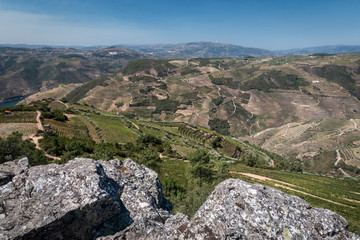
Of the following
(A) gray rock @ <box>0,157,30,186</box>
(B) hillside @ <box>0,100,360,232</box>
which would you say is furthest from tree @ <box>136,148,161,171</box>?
(A) gray rock @ <box>0,157,30,186</box>

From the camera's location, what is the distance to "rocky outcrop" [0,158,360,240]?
804cm

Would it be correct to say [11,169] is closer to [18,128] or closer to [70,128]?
[18,128]

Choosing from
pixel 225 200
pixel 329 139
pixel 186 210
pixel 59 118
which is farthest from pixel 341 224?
pixel 329 139

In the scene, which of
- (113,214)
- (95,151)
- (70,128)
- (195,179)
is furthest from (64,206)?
(70,128)

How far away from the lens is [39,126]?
228 feet

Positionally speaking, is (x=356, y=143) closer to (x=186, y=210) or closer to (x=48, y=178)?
(x=186, y=210)

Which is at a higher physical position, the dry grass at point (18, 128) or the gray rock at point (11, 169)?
the gray rock at point (11, 169)

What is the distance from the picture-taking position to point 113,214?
9906 mm

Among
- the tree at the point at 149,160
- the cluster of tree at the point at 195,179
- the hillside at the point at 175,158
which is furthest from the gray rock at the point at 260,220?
the tree at the point at 149,160

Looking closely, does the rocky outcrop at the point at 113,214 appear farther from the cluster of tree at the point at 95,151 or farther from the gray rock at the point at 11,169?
→ the cluster of tree at the point at 95,151

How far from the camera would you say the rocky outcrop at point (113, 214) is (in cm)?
804

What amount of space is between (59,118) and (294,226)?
3675 inches

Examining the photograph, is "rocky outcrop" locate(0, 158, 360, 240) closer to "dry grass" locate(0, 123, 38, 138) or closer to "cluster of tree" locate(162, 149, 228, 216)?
"cluster of tree" locate(162, 149, 228, 216)

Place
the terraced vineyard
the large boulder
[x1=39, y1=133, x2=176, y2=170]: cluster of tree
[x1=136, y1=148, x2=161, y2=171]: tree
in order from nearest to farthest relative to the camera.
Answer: the large boulder
[x1=136, y1=148, x2=161, y2=171]: tree
[x1=39, y1=133, x2=176, y2=170]: cluster of tree
the terraced vineyard
